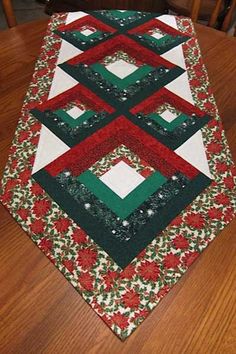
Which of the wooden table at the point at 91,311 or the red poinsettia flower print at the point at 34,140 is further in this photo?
the red poinsettia flower print at the point at 34,140

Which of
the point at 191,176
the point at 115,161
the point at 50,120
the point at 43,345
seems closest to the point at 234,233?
Result: the point at 191,176

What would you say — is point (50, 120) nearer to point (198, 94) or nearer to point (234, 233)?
point (198, 94)

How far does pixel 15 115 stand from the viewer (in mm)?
938

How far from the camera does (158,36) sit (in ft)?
3.91

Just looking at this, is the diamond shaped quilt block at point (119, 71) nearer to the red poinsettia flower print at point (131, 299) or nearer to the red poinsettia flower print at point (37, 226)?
the red poinsettia flower print at point (37, 226)

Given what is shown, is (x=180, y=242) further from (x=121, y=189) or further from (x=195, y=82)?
(x=195, y=82)

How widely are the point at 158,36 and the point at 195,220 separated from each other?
2.67 feet

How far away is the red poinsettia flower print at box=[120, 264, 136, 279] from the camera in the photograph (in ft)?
2.10

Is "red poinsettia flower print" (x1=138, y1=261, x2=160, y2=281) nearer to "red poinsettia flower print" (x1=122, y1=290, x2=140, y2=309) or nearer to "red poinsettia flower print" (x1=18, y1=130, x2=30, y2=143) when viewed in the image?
"red poinsettia flower print" (x1=122, y1=290, x2=140, y2=309)

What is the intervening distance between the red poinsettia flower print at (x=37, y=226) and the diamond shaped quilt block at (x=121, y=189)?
68 millimetres

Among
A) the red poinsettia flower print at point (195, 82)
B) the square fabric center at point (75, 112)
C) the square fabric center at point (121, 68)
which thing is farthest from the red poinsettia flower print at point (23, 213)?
the red poinsettia flower print at point (195, 82)

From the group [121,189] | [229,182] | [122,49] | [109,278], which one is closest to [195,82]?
[122,49]

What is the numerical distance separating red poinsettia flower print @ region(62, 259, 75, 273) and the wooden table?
0.08 feet

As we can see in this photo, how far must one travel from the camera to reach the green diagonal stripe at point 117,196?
2.42 feet
